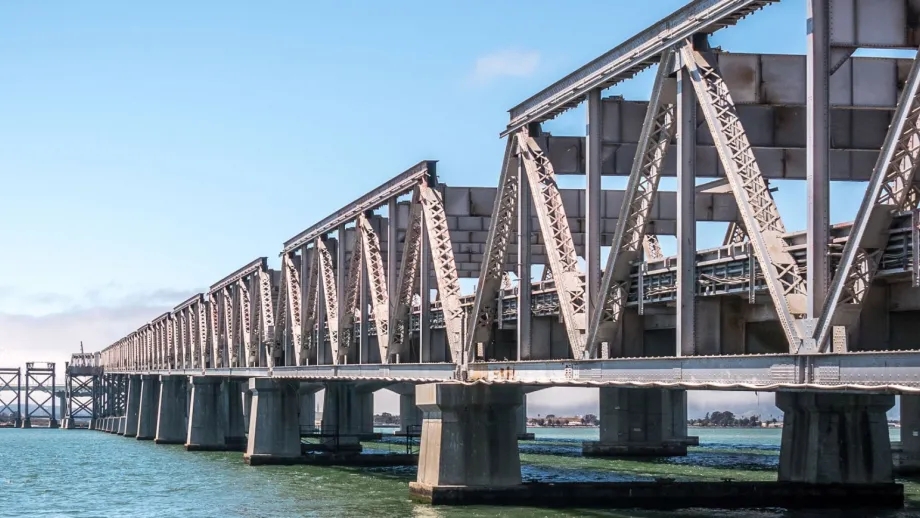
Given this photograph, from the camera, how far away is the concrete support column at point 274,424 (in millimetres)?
93938

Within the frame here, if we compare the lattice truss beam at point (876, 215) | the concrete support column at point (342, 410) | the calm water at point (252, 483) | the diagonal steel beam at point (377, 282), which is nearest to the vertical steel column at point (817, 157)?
the lattice truss beam at point (876, 215)

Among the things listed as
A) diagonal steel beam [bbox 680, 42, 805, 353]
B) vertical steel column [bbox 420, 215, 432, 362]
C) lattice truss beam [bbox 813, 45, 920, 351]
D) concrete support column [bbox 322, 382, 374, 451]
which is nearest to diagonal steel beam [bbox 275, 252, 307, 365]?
vertical steel column [bbox 420, 215, 432, 362]

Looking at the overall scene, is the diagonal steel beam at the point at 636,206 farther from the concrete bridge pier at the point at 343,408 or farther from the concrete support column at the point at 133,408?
the concrete support column at the point at 133,408

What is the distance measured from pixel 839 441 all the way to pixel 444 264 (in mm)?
18281

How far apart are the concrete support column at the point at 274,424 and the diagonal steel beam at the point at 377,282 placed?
80.2 feet

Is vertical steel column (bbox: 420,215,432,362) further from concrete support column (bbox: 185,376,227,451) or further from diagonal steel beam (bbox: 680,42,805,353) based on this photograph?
concrete support column (bbox: 185,376,227,451)

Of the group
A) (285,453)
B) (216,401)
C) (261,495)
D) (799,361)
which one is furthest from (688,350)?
(216,401)

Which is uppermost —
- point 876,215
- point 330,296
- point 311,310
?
point 330,296

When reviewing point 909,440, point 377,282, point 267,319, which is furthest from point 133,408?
point 377,282

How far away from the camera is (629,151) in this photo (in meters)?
49.8

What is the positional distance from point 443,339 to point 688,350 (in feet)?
88.7

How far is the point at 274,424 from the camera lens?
9431cm

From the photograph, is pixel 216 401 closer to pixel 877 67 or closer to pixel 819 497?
pixel 819 497

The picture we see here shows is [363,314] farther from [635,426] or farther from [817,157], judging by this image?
[635,426]
